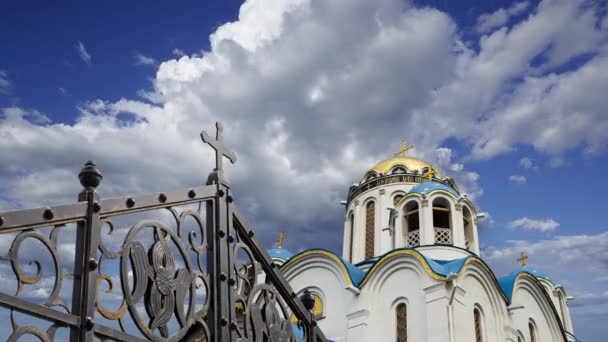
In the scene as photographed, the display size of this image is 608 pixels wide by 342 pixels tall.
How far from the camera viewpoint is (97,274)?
242 cm

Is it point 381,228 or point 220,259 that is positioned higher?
point 381,228

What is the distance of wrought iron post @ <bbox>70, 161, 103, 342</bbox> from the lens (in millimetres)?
2334

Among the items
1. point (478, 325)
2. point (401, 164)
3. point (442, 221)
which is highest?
point (401, 164)

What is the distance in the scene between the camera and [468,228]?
19.4 meters

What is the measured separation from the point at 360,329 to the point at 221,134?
13.1 meters

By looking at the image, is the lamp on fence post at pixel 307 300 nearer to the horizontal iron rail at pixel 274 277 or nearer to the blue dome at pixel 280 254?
the horizontal iron rail at pixel 274 277

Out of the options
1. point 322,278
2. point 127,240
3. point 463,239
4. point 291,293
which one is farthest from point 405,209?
point 127,240

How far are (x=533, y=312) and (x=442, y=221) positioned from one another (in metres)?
3.98

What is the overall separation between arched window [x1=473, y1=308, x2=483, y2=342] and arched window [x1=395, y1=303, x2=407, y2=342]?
1.87m

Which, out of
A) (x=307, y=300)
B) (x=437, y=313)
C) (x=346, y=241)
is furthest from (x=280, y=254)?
(x=307, y=300)

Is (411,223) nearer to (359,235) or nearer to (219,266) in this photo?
(359,235)

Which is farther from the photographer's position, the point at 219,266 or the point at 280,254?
the point at 280,254

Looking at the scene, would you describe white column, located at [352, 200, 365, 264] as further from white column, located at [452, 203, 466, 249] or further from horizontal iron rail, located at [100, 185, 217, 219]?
horizontal iron rail, located at [100, 185, 217, 219]

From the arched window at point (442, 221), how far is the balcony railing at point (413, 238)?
65 centimetres
